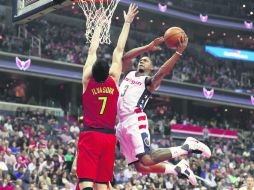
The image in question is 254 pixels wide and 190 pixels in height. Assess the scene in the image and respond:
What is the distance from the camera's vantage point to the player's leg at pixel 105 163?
6988 millimetres

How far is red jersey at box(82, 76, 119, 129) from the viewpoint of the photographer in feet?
23.0

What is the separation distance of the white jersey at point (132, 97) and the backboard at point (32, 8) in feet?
7.07

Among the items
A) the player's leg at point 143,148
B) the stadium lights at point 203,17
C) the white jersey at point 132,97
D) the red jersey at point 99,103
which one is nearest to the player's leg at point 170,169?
the player's leg at point 143,148

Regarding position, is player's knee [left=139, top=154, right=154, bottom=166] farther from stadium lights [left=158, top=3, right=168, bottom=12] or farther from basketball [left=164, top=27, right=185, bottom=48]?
stadium lights [left=158, top=3, right=168, bottom=12]

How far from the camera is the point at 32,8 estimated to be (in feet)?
35.2

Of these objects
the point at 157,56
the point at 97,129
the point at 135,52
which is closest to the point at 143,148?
the point at 135,52

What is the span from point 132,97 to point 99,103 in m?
1.56

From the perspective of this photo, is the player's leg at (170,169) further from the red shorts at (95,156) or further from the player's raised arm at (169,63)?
the red shorts at (95,156)

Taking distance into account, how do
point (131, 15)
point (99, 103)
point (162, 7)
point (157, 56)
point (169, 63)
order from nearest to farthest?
point (99, 103)
point (131, 15)
point (169, 63)
point (157, 56)
point (162, 7)

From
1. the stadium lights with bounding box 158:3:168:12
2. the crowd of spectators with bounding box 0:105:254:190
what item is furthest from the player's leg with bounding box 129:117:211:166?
the stadium lights with bounding box 158:3:168:12

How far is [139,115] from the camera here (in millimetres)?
8516

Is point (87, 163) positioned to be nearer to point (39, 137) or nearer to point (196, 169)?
point (39, 137)

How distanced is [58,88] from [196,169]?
51.6ft

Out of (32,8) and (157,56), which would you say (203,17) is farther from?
(32,8)
